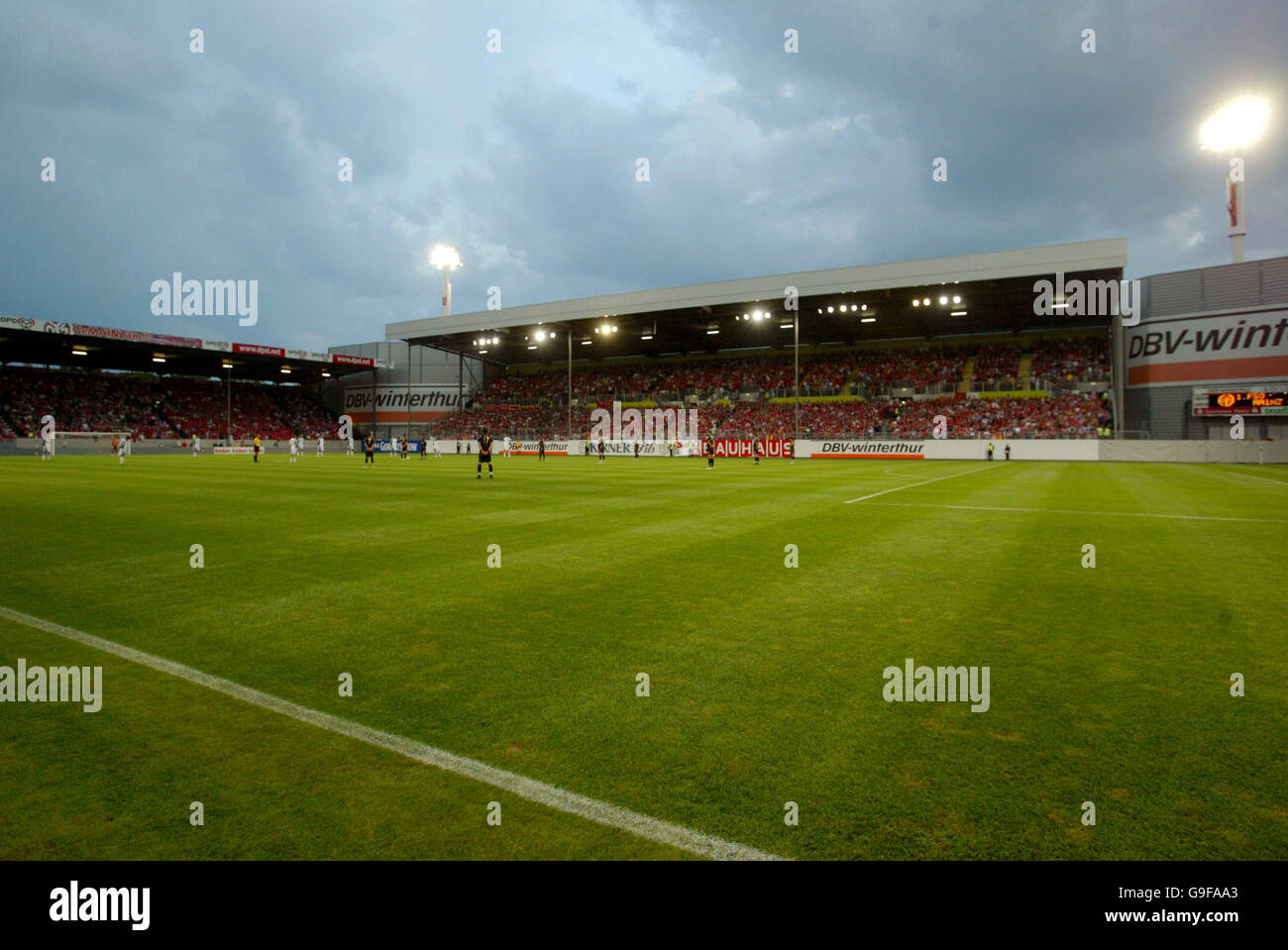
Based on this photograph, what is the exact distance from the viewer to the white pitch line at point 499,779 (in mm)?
2625

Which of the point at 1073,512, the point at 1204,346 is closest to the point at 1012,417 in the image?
the point at 1204,346

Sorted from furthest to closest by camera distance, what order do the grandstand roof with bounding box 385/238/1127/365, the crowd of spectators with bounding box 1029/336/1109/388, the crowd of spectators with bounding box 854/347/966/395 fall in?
the crowd of spectators with bounding box 854/347/966/395 → the crowd of spectators with bounding box 1029/336/1109/388 → the grandstand roof with bounding box 385/238/1127/365

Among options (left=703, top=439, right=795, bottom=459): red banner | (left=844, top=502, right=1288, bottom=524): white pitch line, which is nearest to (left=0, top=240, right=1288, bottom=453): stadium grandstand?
(left=703, top=439, right=795, bottom=459): red banner

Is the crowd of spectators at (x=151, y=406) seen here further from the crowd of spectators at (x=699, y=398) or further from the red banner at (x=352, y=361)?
the red banner at (x=352, y=361)

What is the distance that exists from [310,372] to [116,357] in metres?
19.0

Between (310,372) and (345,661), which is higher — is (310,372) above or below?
above

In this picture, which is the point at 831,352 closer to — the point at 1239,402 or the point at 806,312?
the point at 806,312

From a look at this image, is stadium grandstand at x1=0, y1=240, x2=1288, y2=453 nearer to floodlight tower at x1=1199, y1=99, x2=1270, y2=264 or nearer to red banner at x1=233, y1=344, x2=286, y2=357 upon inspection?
red banner at x1=233, y1=344, x2=286, y2=357

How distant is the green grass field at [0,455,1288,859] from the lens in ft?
9.00

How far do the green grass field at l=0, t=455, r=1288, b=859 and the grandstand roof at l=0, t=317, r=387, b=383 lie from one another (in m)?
56.5

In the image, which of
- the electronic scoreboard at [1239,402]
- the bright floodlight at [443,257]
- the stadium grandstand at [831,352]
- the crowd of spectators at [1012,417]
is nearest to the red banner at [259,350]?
the stadium grandstand at [831,352]

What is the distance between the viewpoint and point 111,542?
988cm
